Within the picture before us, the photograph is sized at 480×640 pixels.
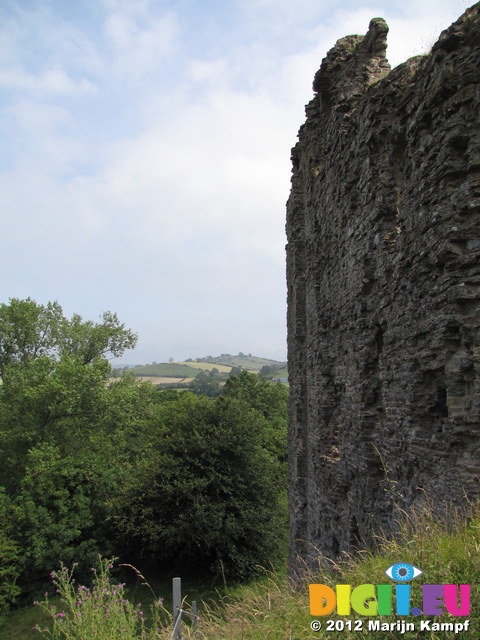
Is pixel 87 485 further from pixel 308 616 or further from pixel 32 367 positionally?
pixel 308 616

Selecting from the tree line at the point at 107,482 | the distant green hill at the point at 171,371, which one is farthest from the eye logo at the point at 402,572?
the distant green hill at the point at 171,371

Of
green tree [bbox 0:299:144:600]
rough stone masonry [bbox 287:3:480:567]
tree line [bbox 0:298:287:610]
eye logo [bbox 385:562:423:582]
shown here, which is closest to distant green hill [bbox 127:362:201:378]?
green tree [bbox 0:299:144:600]

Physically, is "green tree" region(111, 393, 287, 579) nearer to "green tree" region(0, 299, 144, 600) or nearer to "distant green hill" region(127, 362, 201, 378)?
"green tree" region(0, 299, 144, 600)

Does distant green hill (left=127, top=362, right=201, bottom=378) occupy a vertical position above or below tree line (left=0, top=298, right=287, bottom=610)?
below

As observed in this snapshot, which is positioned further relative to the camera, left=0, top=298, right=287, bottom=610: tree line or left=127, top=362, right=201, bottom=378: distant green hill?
left=127, top=362, right=201, bottom=378: distant green hill

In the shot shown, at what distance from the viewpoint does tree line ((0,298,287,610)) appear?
575 inches

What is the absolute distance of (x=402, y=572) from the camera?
2.95 m

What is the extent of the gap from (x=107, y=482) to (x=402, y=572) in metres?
15.8

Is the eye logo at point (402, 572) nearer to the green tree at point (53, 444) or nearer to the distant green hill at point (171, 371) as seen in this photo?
the green tree at point (53, 444)

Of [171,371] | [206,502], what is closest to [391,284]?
[206,502]

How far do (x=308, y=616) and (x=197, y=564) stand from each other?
51.2 ft

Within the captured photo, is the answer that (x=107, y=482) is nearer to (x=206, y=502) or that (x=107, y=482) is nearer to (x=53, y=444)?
(x=53, y=444)

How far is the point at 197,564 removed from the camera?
1666 cm

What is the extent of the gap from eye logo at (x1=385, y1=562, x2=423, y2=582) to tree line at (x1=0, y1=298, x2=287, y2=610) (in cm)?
1366
